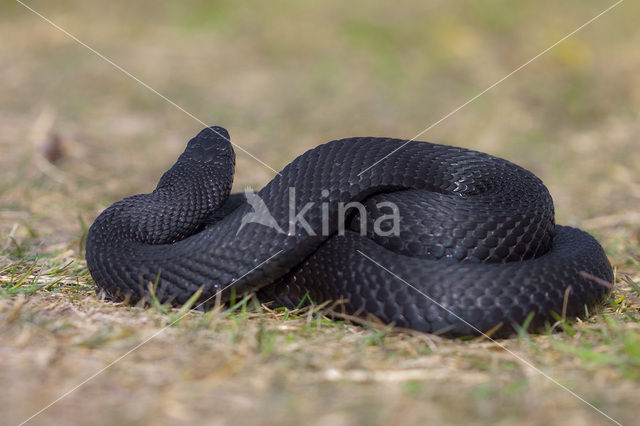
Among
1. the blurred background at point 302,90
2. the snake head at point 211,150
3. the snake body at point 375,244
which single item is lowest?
the snake body at point 375,244

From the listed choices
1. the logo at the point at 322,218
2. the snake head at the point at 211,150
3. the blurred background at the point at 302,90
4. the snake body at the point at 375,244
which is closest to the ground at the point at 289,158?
the blurred background at the point at 302,90

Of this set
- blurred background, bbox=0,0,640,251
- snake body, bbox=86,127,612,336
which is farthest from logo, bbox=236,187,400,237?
blurred background, bbox=0,0,640,251

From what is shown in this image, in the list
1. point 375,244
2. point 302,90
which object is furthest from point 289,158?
point 375,244

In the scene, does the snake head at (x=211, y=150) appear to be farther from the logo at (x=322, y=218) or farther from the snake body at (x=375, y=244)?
the logo at (x=322, y=218)

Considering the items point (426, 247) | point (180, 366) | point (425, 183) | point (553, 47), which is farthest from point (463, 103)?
point (180, 366)

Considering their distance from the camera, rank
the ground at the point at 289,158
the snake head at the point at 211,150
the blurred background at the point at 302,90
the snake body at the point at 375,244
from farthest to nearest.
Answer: the blurred background at the point at 302,90, the snake head at the point at 211,150, the snake body at the point at 375,244, the ground at the point at 289,158

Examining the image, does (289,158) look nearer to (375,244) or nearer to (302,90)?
(302,90)
